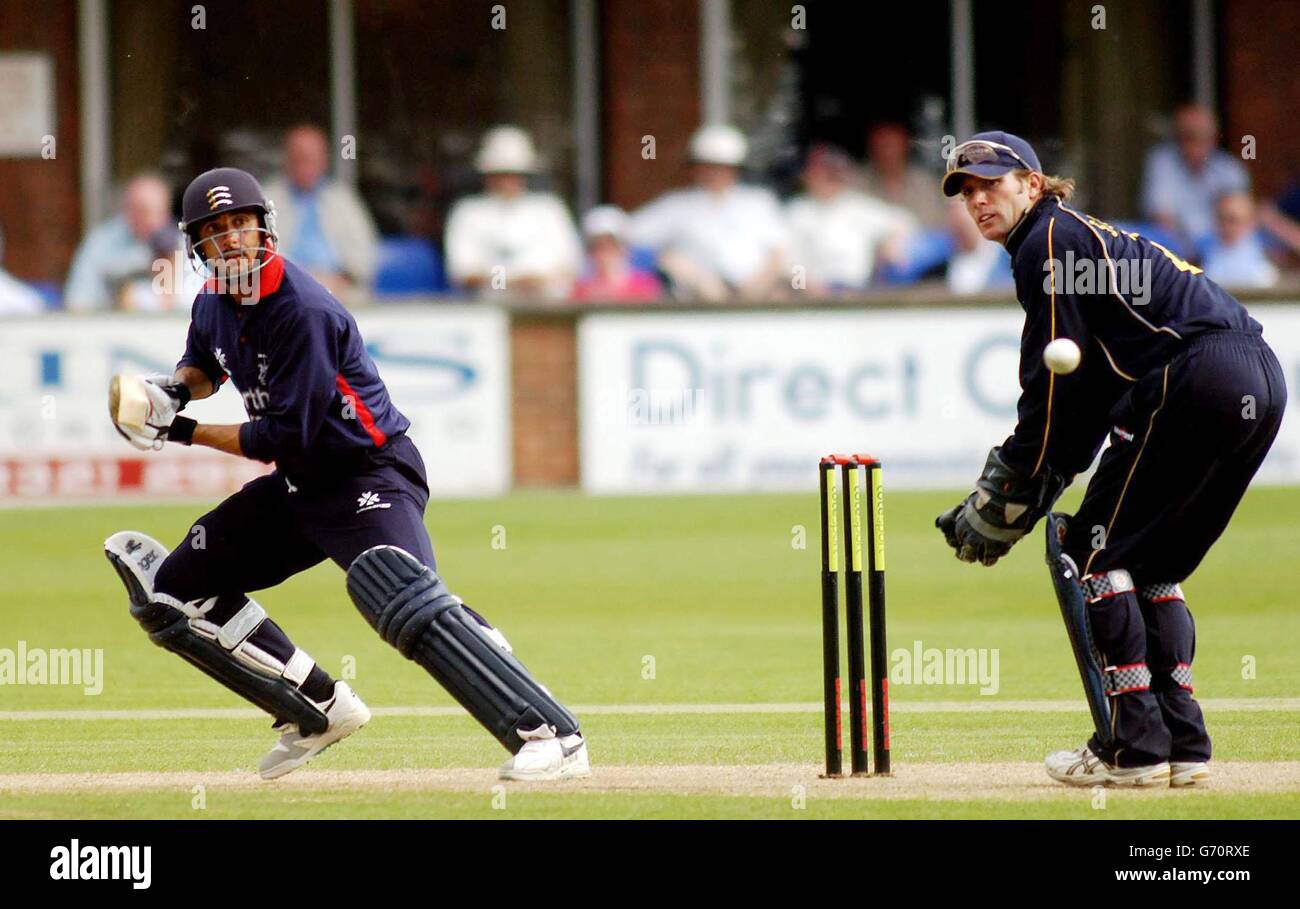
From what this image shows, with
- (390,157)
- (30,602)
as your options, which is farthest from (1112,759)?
(390,157)

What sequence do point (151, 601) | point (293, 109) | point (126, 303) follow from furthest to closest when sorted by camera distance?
point (293, 109), point (126, 303), point (151, 601)

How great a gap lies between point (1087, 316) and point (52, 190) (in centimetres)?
1592

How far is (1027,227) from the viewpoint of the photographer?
20.7 ft


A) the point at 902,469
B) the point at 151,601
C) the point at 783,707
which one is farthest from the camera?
the point at 902,469

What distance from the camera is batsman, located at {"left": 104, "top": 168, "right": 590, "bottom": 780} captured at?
6297 millimetres

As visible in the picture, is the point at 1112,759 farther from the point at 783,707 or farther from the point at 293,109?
the point at 293,109

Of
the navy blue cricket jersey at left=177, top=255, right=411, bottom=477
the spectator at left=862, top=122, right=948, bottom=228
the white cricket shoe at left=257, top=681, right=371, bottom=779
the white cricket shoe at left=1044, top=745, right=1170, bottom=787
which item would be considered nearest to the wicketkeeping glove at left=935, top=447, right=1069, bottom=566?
the white cricket shoe at left=1044, top=745, right=1170, bottom=787

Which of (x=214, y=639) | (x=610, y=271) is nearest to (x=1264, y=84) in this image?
(x=610, y=271)

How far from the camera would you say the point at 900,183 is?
1812 centimetres

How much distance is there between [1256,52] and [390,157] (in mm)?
8157

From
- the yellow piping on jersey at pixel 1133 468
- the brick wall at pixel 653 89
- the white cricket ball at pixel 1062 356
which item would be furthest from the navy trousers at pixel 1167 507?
the brick wall at pixel 653 89

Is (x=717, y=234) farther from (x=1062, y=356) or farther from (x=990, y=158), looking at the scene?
(x=1062, y=356)

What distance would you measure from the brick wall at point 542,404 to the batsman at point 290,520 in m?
8.25

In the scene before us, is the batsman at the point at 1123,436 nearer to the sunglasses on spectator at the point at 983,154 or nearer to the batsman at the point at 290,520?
the sunglasses on spectator at the point at 983,154
